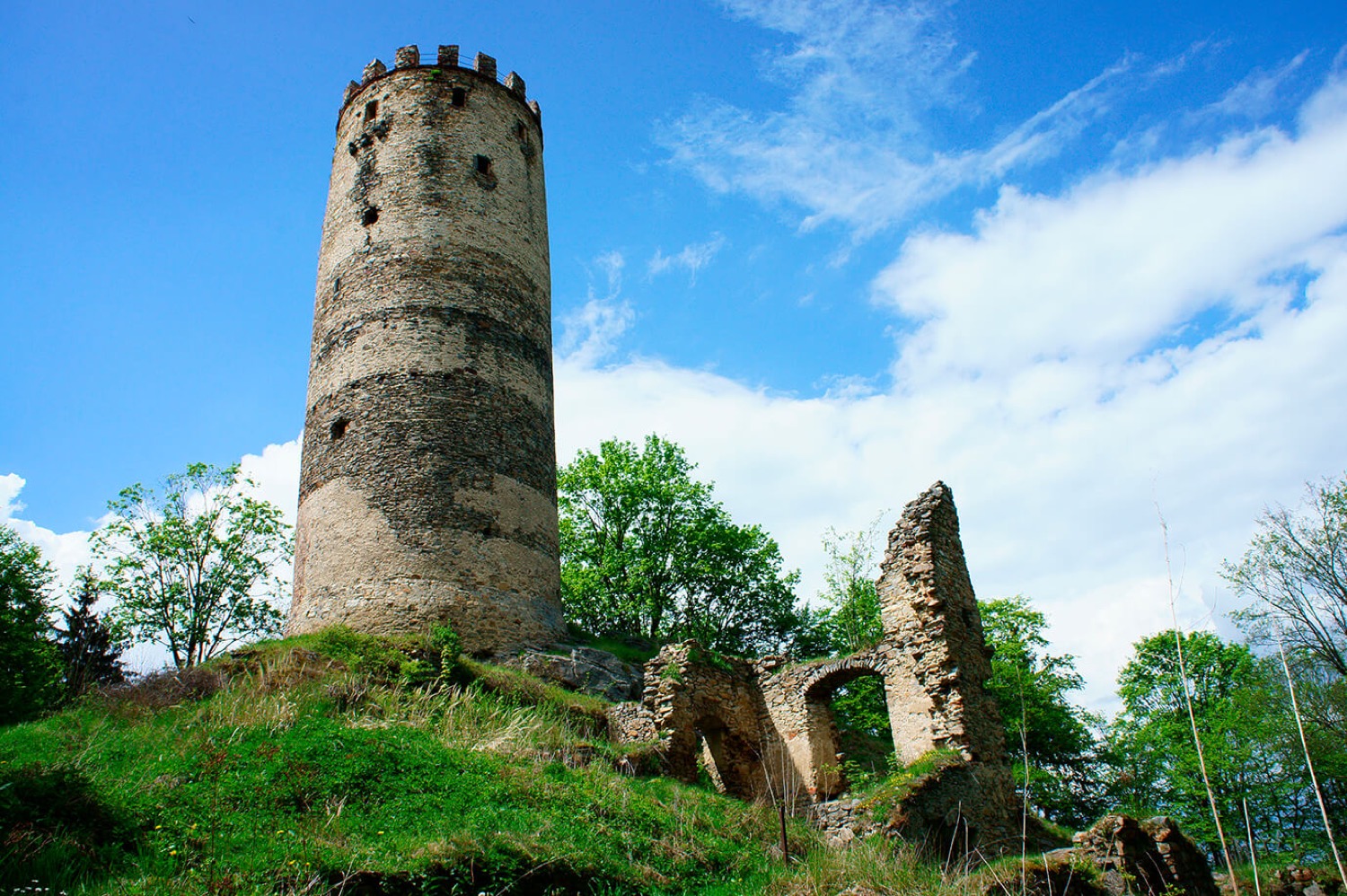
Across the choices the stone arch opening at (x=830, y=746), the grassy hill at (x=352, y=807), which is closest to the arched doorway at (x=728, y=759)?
the stone arch opening at (x=830, y=746)

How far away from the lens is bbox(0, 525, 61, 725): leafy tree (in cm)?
1750

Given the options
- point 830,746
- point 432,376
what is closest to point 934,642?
point 830,746

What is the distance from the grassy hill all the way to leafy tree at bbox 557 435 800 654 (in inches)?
565

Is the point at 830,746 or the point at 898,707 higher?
the point at 898,707

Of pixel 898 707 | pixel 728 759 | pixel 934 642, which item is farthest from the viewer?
pixel 728 759

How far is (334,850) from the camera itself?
610cm

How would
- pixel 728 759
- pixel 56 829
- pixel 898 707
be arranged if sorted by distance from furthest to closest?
pixel 728 759
pixel 898 707
pixel 56 829

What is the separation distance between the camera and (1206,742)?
75.8 ft

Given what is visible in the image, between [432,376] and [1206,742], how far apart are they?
2246 cm

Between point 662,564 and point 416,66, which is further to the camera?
point 662,564

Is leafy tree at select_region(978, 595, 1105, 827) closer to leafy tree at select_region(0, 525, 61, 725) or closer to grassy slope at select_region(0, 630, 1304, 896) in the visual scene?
grassy slope at select_region(0, 630, 1304, 896)

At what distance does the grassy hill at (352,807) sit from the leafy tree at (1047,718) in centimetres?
1503

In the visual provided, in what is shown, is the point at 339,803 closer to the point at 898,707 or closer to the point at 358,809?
the point at 358,809

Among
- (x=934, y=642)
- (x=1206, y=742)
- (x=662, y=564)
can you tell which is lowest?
(x=1206, y=742)
